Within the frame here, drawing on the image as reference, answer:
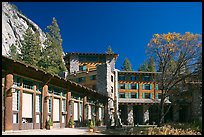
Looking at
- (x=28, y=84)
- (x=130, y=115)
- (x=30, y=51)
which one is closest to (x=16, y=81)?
(x=28, y=84)

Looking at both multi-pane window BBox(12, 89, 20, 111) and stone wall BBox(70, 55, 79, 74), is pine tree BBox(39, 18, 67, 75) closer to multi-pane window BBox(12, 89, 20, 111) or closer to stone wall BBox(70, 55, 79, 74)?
stone wall BBox(70, 55, 79, 74)

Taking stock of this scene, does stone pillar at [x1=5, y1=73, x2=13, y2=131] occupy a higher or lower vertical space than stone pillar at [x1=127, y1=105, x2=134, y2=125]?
higher

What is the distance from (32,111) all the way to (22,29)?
70.1 metres

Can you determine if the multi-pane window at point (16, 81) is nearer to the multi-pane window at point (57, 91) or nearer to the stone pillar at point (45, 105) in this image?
the stone pillar at point (45, 105)

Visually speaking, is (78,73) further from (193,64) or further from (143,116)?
(193,64)

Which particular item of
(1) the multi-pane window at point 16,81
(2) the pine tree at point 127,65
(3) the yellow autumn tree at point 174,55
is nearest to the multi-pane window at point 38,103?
(1) the multi-pane window at point 16,81

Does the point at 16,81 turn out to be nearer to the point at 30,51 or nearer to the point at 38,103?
the point at 38,103

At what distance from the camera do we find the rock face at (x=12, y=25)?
7775 centimetres

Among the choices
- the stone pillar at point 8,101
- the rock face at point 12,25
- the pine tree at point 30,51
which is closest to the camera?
the stone pillar at point 8,101

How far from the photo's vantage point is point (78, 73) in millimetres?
54812

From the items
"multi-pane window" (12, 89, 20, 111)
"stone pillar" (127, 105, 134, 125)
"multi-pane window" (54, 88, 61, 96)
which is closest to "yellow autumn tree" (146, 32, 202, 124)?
"multi-pane window" (54, 88, 61, 96)

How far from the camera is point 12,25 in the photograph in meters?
84.3

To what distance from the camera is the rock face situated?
255 feet

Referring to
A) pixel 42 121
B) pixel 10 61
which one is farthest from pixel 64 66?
pixel 10 61
